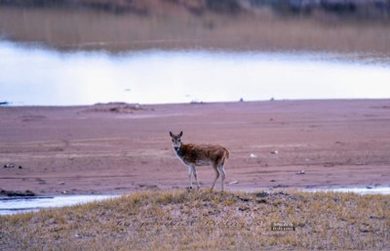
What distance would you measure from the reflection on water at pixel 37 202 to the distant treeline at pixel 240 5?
128 feet

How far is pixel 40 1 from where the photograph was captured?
59250mm

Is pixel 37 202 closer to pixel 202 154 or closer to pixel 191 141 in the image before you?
pixel 202 154

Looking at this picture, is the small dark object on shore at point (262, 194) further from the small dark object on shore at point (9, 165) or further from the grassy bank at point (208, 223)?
the small dark object on shore at point (9, 165)

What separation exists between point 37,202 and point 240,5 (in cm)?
4562

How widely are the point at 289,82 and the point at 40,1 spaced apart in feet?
97.1

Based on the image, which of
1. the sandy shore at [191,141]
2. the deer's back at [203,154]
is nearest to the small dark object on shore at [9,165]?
the sandy shore at [191,141]

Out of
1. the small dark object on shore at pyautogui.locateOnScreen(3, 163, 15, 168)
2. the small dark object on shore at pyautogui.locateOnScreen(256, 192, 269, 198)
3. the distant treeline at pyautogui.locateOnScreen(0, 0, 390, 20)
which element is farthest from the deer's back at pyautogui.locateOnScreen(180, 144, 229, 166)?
the distant treeline at pyautogui.locateOnScreen(0, 0, 390, 20)

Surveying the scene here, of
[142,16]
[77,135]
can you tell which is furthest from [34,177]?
[142,16]

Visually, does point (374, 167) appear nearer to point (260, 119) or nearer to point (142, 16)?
point (260, 119)

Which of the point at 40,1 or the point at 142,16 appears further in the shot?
the point at 40,1

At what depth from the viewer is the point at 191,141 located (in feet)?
66.0

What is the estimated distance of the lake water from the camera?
2986 cm

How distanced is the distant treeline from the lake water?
550 inches

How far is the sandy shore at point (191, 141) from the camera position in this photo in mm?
16156
